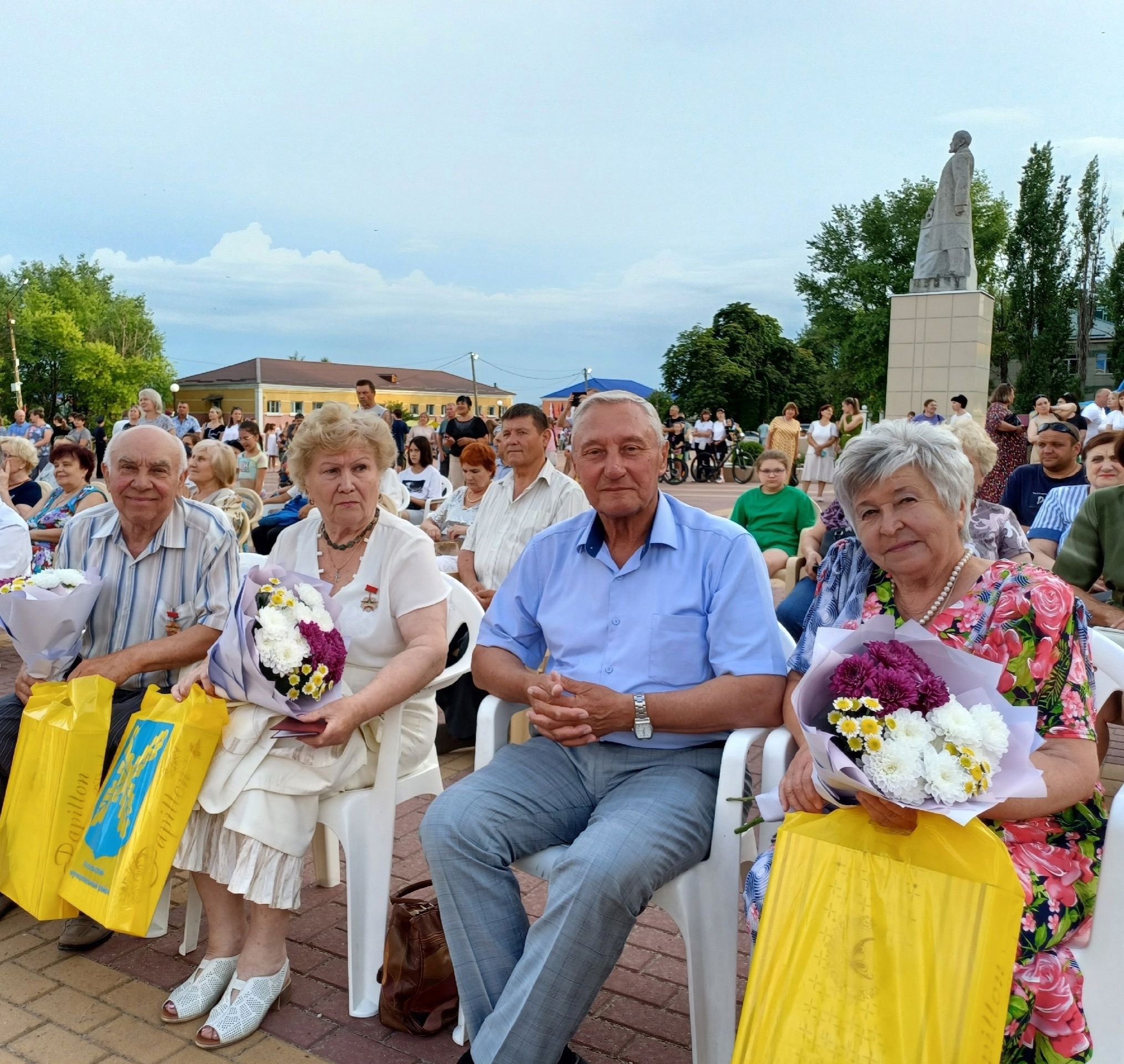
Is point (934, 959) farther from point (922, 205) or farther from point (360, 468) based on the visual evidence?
point (922, 205)

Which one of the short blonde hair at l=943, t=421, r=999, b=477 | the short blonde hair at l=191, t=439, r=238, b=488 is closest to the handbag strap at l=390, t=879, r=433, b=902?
the short blonde hair at l=943, t=421, r=999, b=477

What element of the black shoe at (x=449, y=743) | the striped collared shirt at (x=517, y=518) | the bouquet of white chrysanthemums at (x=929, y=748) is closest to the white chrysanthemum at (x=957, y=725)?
the bouquet of white chrysanthemums at (x=929, y=748)

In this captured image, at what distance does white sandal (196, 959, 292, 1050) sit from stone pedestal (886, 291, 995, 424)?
17761mm

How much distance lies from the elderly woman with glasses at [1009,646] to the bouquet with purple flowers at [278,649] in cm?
121

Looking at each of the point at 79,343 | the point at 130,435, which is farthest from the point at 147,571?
the point at 79,343

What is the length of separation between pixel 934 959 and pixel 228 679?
1801 millimetres

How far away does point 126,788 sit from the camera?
2.63m

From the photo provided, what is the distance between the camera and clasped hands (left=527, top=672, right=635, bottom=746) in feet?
7.77

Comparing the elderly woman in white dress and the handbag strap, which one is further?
the handbag strap

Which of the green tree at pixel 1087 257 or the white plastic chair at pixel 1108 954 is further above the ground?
the green tree at pixel 1087 257

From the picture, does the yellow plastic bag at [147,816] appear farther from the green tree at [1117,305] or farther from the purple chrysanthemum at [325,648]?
the green tree at [1117,305]

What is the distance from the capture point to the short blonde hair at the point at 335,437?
9.82 ft

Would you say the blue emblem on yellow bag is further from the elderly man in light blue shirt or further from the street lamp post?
the street lamp post

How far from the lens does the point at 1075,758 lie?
6.20 feet
